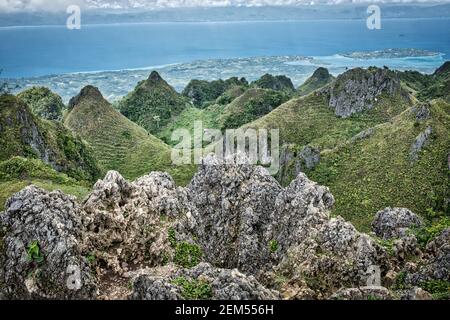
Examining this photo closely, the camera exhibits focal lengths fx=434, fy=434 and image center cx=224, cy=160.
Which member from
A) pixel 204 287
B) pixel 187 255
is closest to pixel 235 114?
pixel 187 255

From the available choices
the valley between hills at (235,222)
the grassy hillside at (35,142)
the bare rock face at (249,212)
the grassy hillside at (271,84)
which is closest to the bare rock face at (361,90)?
the valley between hills at (235,222)

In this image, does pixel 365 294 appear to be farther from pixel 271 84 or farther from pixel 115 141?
pixel 271 84

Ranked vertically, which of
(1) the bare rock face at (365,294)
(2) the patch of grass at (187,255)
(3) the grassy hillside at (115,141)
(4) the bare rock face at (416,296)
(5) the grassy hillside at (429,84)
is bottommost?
(3) the grassy hillside at (115,141)

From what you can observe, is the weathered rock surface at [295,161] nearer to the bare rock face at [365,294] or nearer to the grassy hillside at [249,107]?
the grassy hillside at [249,107]

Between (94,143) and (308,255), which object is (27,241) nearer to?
(308,255)

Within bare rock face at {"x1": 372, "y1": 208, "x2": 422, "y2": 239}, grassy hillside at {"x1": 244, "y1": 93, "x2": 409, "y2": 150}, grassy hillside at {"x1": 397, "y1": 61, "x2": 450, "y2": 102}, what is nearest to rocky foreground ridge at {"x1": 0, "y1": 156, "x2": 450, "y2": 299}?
bare rock face at {"x1": 372, "y1": 208, "x2": 422, "y2": 239}
